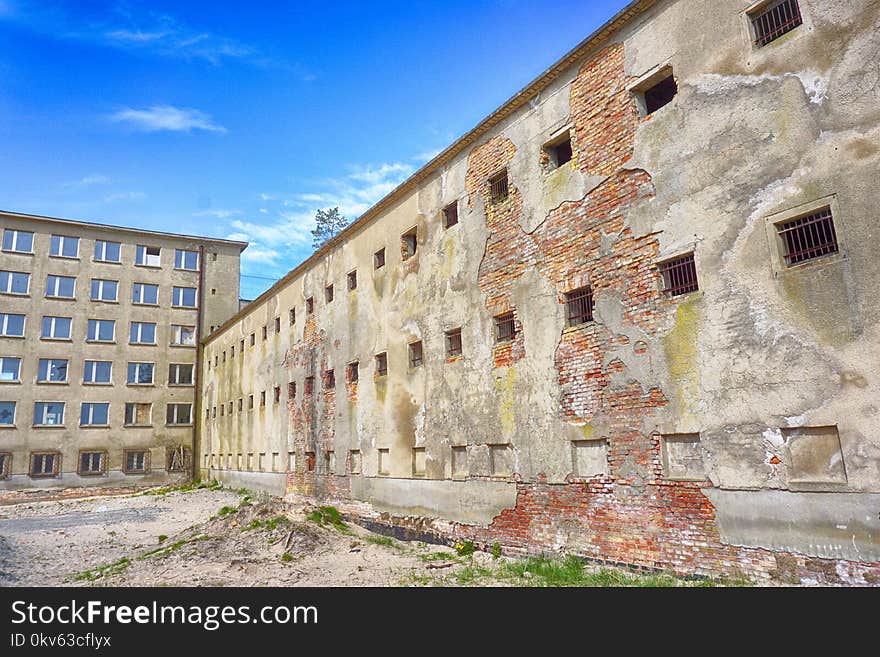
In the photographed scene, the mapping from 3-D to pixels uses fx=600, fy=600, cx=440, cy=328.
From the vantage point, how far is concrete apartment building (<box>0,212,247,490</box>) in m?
33.1

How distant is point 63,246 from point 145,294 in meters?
5.09

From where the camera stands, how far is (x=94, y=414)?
34.5 meters

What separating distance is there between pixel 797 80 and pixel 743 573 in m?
6.86

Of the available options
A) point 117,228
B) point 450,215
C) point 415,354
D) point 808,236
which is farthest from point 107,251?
point 808,236

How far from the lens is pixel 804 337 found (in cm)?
795

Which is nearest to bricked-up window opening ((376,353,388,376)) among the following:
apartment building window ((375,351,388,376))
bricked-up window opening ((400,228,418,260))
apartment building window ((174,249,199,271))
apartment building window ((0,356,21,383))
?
apartment building window ((375,351,388,376))

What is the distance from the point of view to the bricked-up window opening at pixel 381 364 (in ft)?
58.3

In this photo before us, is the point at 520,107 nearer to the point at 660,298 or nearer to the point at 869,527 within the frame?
the point at 660,298

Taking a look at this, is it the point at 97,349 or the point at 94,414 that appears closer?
the point at 94,414

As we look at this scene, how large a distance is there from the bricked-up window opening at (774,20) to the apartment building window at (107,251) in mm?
36600

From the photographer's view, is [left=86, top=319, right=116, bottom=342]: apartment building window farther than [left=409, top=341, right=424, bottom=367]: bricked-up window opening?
Yes

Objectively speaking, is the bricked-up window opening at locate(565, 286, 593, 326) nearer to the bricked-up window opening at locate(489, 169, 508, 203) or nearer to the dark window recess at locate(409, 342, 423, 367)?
the bricked-up window opening at locate(489, 169, 508, 203)

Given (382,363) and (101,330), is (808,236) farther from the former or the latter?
(101,330)

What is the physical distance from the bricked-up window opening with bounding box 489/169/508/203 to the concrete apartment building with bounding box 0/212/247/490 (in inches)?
1152
